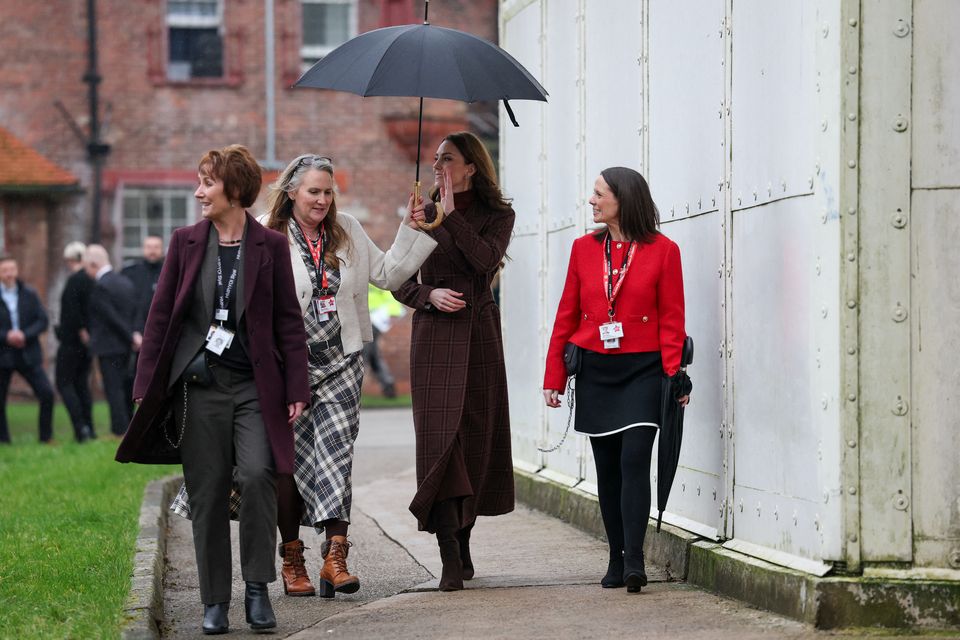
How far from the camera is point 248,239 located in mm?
7082

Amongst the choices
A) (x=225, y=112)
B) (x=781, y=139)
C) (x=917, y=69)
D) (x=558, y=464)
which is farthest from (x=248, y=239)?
(x=225, y=112)

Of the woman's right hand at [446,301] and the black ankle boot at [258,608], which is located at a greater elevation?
the woman's right hand at [446,301]

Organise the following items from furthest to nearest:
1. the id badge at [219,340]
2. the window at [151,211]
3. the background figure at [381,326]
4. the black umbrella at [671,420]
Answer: the window at [151,211]
the background figure at [381,326]
the black umbrella at [671,420]
the id badge at [219,340]

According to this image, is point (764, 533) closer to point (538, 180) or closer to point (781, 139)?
point (781, 139)

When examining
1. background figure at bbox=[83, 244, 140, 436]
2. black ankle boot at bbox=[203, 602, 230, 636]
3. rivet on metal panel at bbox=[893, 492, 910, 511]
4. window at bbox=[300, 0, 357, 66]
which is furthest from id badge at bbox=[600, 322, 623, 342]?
window at bbox=[300, 0, 357, 66]

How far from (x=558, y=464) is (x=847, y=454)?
15.5 feet

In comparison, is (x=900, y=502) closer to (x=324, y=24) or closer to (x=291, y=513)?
(x=291, y=513)

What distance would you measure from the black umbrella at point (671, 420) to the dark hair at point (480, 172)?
4.15 feet

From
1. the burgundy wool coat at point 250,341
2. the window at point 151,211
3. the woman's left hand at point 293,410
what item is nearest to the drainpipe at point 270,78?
the window at point 151,211

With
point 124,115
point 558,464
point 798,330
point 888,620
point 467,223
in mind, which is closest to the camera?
point 888,620

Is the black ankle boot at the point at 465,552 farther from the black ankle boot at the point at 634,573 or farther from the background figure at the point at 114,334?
the background figure at the point at 114,334

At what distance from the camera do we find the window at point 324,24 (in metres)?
29.5

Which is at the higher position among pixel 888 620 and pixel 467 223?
pixel 467 223

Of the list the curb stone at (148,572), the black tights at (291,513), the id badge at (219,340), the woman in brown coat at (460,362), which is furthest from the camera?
the woman in brown coat at (460,362)
